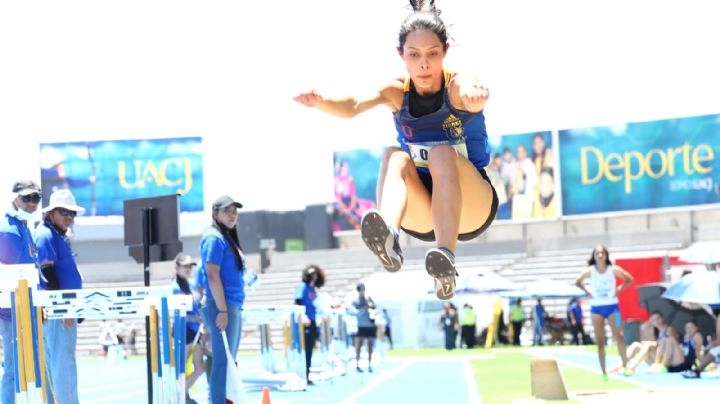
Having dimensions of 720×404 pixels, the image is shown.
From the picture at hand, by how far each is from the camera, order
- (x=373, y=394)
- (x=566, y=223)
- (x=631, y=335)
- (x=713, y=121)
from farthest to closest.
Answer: (x=566, y=223) < (x=713, y=121) < (x=631, y=335) < (x=373, y=394)

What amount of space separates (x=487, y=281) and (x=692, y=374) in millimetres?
16888

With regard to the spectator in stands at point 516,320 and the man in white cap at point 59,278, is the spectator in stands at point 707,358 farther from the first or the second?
the spectator in stands at point 516,320

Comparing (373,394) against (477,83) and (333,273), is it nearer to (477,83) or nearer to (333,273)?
(477,83)

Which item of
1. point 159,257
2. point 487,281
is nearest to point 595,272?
point 159,257

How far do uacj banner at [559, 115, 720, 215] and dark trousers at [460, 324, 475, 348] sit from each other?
13726 millimetres

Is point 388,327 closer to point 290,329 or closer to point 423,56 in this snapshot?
point 290,329

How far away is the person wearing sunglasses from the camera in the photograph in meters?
7.18

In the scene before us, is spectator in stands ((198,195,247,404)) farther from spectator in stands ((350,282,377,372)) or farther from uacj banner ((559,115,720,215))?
uacj banner ((559,115,720,215))

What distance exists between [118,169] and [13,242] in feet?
135

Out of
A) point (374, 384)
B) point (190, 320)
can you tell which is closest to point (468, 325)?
point (374, 384)

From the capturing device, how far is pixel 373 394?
1314cm

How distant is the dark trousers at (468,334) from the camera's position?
31953mm

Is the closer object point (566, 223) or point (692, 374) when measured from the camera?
point (692, 374)

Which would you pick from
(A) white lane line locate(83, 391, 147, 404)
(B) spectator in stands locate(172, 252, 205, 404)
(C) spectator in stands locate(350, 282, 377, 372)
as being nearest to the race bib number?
(B) spectator in stands locate(172, 252, 205, 404)
